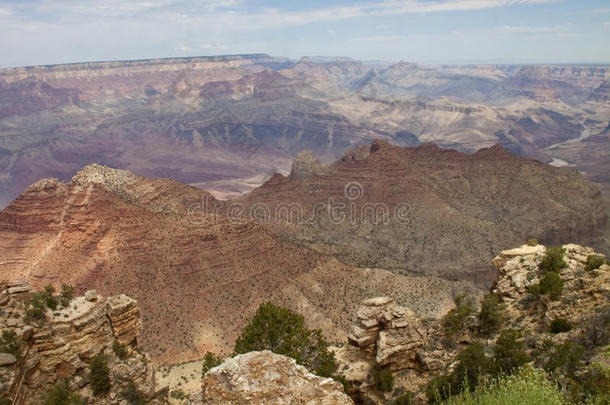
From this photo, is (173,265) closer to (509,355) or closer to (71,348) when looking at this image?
(71,348)

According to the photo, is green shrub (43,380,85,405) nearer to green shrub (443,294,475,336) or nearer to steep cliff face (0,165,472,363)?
green shrub (443,294,475,336)

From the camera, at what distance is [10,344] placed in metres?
18.2

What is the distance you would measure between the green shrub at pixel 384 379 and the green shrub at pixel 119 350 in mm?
14879

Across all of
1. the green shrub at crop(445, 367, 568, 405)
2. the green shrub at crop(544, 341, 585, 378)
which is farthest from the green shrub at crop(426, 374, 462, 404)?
the green shrub at crop(544, 341, 585, 378)

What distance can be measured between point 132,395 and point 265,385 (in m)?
12.0

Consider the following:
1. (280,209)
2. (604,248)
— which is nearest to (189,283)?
(280,209)

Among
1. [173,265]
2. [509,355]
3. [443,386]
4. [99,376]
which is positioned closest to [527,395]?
[443,386]

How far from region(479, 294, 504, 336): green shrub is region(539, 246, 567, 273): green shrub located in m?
4.92

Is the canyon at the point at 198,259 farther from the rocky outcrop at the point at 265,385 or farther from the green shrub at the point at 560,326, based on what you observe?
the rocky outcrop at the point at 265,385

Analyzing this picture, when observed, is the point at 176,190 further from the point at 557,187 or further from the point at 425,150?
the point at 557,187

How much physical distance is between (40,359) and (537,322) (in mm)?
26918

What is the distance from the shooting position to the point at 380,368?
24406mm

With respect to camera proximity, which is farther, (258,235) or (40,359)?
(258,235)

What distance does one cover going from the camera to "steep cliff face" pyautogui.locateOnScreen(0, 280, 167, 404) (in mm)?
18516
